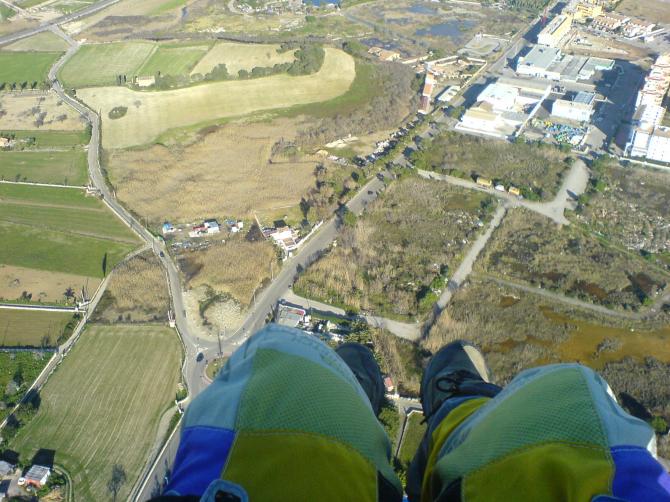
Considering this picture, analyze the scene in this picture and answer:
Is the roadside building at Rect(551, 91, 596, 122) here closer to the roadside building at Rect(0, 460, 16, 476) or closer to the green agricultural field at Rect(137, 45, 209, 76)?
the green agricultural field at Rect(137, 45, 209, 76)

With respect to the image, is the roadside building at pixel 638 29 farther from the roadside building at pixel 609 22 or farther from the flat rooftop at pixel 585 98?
the flat rooftop at pixel 585 98

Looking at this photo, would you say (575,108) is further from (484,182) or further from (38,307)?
(38,307)

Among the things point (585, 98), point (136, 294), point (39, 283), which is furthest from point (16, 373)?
point (585, 98)

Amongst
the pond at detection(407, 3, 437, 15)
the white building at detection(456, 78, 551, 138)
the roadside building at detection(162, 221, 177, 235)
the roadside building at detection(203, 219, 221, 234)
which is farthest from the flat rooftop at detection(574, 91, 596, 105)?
the roadside building at detection(162, 221, 177, 235)

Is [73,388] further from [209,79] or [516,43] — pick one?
[516,43]

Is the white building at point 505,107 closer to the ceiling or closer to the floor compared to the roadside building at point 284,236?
closer to the ceiling

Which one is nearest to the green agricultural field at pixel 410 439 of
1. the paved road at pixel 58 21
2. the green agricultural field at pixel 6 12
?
the paved road at pixel 58 21
